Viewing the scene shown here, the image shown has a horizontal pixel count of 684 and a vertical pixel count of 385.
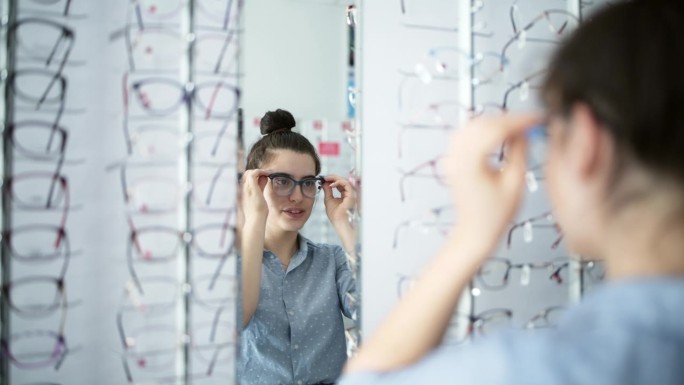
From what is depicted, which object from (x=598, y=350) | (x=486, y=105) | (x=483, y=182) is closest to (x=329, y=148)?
(x=486, y=105)

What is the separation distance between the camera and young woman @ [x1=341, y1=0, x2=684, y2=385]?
31 centimetres

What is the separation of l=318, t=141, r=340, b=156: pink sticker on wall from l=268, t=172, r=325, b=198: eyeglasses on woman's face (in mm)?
138

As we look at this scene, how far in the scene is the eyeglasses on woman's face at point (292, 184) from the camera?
856 mm

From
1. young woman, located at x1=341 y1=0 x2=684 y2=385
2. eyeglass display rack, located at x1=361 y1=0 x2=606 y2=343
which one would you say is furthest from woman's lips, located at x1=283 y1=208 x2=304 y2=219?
young woman, located at x1=341 y1=0 x2=684 y2=385

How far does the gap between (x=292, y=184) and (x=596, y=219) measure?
58 cm

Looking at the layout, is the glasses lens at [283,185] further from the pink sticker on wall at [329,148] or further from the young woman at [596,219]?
the young woman at [596,219]

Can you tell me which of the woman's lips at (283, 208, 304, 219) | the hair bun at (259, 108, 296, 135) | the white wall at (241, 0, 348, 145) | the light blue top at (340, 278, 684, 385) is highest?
the white wall at (241, 0, 348, 145)

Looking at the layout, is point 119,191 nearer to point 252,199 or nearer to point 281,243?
point 252,199

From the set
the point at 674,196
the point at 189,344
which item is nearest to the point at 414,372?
the point at 674,196

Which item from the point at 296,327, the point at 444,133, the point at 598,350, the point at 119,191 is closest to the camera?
the point at 598,350

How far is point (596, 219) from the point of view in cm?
36

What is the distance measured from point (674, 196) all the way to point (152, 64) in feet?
1.80

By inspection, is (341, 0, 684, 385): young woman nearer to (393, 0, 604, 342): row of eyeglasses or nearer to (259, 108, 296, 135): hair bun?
(393, 0, 604, 342): row of eyeglasses

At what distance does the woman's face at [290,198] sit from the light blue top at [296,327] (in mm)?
64
